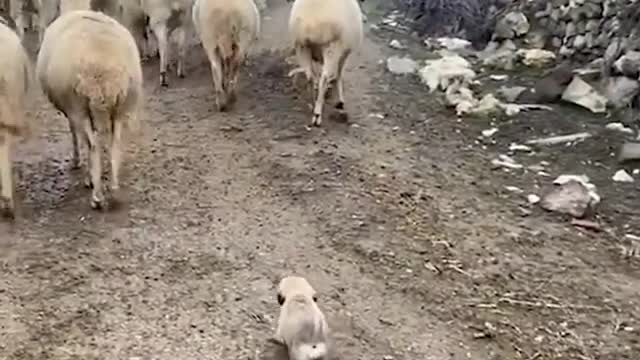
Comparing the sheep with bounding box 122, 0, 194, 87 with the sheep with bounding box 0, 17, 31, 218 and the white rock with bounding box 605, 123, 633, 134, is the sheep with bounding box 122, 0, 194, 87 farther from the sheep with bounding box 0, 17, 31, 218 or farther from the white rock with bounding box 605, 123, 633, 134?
the white rock with bounding box 605, 123, 633, 134

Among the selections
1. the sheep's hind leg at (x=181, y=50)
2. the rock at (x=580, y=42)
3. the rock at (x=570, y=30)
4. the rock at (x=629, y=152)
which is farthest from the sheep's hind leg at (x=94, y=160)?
the rock at (x=570, y=30)

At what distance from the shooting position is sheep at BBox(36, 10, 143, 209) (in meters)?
5.69

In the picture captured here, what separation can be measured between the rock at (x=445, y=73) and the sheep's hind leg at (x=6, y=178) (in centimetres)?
382

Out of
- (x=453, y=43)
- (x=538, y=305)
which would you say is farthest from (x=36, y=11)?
(x=538, y=305)

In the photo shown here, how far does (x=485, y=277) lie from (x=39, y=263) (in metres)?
2.24

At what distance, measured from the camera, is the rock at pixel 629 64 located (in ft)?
26.2

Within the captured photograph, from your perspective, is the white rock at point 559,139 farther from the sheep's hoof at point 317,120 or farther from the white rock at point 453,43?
the white rock at point 453,43

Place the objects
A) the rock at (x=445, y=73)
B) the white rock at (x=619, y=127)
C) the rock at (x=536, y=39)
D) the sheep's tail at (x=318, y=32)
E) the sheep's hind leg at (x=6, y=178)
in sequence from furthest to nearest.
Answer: the rock at (x=536, y=39)
the rock at (x=445, y=73)
the white rock at (x=619, y=127)
the sheep's tail at (x=318, y=32)
the sheep's hind leg at (x=6, y=178)

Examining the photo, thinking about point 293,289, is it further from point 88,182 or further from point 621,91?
point 621,91

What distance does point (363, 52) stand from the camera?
9688 mm

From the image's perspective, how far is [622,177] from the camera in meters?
6.74

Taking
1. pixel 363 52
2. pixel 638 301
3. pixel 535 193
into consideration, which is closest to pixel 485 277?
pixel 638 301

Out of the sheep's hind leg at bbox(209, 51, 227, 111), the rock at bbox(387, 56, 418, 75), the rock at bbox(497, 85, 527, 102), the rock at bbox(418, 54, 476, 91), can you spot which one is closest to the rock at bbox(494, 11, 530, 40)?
the rock at bbox(418, 54, 476, 91)

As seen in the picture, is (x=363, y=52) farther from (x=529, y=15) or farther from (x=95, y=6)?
(x=95, y=6)
